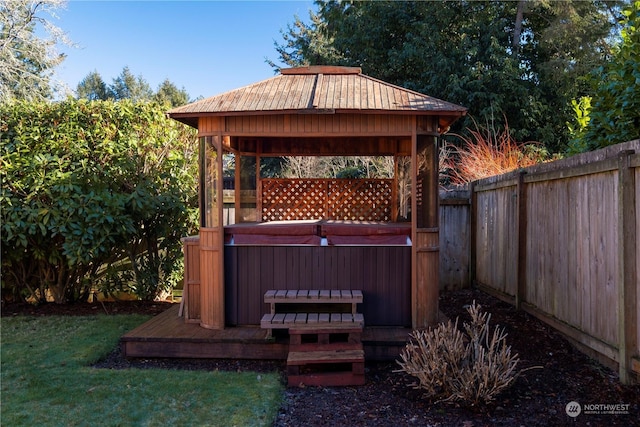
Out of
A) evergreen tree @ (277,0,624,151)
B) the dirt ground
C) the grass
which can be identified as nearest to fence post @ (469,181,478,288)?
the dirt ground

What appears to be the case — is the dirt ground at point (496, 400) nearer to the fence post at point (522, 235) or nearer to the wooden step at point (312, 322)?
the wooden step at point (312, 322)

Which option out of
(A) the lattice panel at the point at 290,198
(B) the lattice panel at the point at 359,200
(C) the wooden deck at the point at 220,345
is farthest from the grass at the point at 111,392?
(B) the lattice panel at the point at 359,200

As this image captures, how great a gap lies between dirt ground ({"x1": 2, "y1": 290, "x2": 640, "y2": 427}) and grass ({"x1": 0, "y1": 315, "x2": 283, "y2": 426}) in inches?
9.6

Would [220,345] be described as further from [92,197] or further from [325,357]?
[92,197]

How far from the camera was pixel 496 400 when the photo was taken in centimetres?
384

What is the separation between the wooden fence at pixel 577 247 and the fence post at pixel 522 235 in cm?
1

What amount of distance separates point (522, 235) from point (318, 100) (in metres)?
2.95

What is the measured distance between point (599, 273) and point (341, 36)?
1555cm

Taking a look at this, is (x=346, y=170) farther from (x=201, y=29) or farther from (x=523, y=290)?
(x=523, y=290)

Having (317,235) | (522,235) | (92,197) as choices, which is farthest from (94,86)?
(522,235)

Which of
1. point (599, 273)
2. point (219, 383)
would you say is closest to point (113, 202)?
point (219, 383)

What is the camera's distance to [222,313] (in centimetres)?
550

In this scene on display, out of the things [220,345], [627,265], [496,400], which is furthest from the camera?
[220,345]

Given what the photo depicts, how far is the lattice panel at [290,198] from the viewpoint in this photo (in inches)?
291
